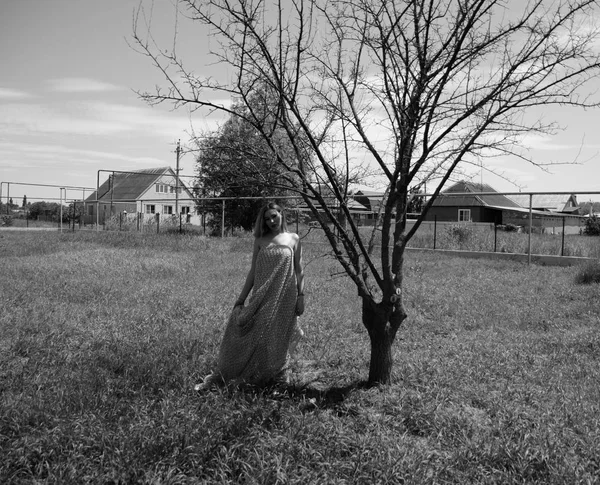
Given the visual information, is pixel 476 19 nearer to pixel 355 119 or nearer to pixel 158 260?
pixel 355 119

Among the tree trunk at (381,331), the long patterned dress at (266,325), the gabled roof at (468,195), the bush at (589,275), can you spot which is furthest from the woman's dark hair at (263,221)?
the bush at (589,275)

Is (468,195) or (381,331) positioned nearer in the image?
(381,331)

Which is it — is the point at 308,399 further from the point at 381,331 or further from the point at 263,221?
the point at 263,221

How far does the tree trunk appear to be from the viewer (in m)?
4.38

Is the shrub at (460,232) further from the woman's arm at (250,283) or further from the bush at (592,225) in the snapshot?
the woman's arm at (250,283)

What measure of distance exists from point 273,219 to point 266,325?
81 centimetres

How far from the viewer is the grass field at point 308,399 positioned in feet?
10.8

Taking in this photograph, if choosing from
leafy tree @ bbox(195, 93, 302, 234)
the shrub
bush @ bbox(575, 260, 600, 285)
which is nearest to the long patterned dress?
A: leafy tree @ bbox(195, 93, 302, 234)

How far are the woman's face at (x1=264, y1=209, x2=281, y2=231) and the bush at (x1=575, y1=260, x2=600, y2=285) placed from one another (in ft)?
26.2

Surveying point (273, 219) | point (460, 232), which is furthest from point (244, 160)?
point (460, 232)

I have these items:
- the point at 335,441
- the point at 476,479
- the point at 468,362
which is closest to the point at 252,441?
the point at 335,441

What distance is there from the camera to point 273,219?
465cm

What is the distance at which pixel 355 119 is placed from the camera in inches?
174

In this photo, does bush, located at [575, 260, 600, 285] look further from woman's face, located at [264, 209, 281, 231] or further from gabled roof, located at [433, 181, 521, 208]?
woman's face, located at [264, 209, 281, 231]
